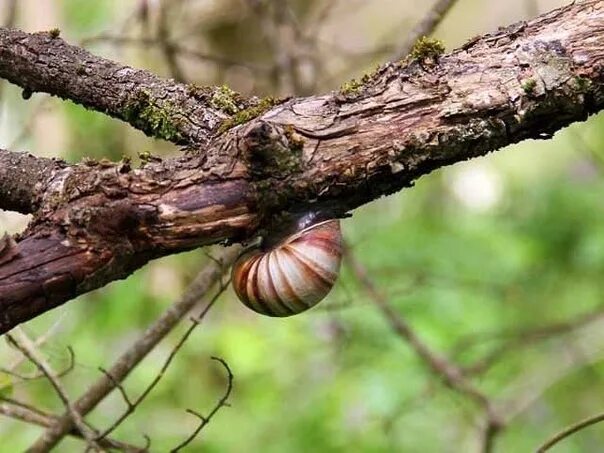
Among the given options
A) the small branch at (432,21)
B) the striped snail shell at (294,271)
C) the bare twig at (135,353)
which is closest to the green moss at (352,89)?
the striped snail shell at (294,271)

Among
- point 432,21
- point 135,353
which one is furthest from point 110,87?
point 432,21

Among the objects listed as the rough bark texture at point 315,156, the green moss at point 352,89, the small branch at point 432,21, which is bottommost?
the rough bark texture at point 315,156

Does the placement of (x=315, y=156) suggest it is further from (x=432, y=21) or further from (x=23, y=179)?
(x=432, y=21)

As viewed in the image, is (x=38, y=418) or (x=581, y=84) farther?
(x=38, y=418)

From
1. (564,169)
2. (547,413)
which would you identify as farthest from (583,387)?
(564,169)

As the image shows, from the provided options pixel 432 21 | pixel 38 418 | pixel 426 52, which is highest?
pixel 432 21

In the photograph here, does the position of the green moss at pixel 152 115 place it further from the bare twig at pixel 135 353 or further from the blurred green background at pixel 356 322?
the blurred green background at pixel 356 322

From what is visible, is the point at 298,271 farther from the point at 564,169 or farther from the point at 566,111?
the point at 564,169
